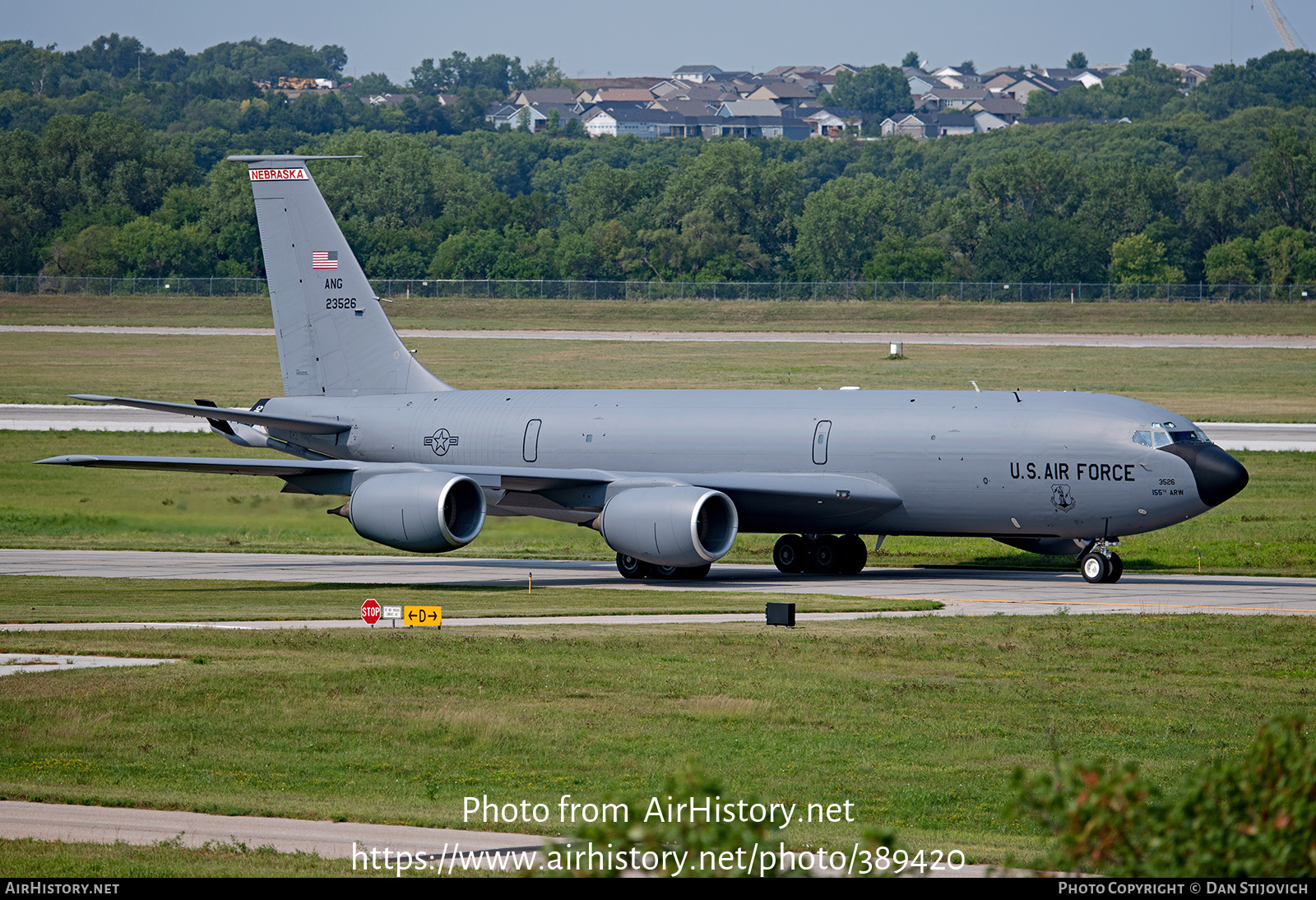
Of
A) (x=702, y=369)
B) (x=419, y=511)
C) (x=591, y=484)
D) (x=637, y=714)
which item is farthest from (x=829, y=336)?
(x=637, y=714)

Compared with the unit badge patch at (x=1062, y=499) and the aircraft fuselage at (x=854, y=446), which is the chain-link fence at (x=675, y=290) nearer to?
the aircraft fuselage at (x=854, y=446)

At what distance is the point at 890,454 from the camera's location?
3794 cm

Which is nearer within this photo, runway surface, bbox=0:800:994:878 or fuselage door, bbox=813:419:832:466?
runway surface, bbox=0:800:994:878

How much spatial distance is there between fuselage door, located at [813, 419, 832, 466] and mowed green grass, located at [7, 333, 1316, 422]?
39.3 m

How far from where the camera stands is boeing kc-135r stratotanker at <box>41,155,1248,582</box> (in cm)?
3600

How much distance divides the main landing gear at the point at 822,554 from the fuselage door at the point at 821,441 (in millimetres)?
2308

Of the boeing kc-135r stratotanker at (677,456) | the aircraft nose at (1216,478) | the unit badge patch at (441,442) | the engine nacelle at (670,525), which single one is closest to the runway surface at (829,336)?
the boeing kc-135r stratotanker at (677,456)

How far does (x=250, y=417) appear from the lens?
4006cm

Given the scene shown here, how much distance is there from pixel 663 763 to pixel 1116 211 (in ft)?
523

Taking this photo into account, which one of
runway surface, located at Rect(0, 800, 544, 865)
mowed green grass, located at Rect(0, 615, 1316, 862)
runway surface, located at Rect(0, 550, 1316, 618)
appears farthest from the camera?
runway surface, located at Rect(0, 550, 1316, 618)

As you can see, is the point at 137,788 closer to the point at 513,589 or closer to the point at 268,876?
the point at 268,876

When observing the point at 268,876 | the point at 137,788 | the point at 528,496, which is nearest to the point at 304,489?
the point at 528,496

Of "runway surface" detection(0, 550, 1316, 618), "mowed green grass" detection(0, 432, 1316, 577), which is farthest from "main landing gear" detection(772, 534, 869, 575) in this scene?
"mowed green grass" detection(0, 432, 1316, 577)

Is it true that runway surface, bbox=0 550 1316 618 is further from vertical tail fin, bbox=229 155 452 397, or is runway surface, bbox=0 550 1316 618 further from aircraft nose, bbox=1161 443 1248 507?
vertical tail fin, bbox=229 155 452 397
